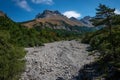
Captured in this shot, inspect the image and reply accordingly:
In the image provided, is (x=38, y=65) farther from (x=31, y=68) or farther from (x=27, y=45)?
(x=27, y=45)

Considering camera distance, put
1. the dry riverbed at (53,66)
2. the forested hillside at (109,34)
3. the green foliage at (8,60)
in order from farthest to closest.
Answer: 1. the dry riverbed at (53,66)
2. the green foliage at (8,60)
3. the forested hillside at (109,34)

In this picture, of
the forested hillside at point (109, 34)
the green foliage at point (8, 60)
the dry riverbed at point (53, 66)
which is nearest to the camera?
the forested hillside at point (109, 34)

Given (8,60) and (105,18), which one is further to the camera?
(8,60)

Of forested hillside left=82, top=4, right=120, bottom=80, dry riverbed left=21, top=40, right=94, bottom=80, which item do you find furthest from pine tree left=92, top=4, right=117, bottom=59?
dry riverbed left=21, top=40, right=94, bottom=80

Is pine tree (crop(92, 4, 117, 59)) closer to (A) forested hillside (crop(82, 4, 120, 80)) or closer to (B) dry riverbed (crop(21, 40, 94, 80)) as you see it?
(A) forested hillside (crop(82, 4, 120, 80))

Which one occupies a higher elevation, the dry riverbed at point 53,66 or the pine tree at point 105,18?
the pine tree at point 105,18

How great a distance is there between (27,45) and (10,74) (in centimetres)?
4218

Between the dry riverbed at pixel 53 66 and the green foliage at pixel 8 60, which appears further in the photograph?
the dry riverbed at pixel 53 66

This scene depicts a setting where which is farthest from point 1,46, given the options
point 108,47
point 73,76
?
point 108,47

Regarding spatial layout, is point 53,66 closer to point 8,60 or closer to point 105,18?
point 8,60

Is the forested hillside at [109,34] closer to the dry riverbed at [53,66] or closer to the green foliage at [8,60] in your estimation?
the dry riverbed at [53,66]

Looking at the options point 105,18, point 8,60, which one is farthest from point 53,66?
point 105,18

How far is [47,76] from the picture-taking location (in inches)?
1575

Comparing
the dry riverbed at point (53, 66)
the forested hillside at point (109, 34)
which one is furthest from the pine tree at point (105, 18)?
the dry riverbed at point (53, 66)
